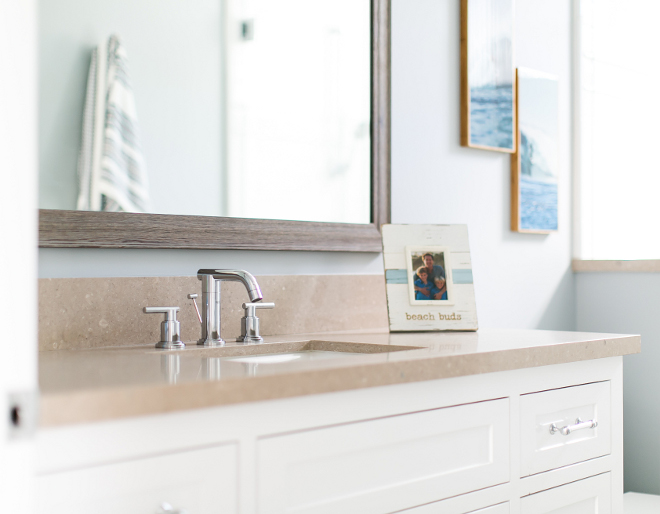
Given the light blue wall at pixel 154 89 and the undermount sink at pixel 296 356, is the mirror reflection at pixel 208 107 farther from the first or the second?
the undermount sink at pixel 296 356

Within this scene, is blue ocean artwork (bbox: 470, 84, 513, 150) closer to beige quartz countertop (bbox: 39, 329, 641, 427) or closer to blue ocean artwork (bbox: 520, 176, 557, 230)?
blue ocean artwork (bbox: 520, 176, 557, 230)

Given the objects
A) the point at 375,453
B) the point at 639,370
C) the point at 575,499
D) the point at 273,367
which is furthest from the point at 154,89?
the point at 639,370

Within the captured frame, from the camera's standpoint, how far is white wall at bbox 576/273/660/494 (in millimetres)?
2275

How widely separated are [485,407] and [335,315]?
55 cm

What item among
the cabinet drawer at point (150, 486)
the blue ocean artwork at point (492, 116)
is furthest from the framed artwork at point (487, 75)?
the cabinet drawer at point (150, 486)

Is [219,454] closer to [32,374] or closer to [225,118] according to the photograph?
[32,374]

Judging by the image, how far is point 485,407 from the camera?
4.12 feet

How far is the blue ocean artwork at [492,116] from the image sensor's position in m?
2.10

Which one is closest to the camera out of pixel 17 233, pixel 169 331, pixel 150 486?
pixel 17 233

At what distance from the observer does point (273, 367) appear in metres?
0.99

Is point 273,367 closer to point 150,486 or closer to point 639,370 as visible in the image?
point 150,486

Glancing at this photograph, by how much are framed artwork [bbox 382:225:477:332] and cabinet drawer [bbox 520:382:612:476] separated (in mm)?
315

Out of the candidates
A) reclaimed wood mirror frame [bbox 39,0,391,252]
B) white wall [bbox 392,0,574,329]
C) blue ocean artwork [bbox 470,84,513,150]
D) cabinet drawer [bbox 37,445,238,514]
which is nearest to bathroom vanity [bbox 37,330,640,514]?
cabinet drawer [bbox 37,445,238,514]

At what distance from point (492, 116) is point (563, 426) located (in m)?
1.05
